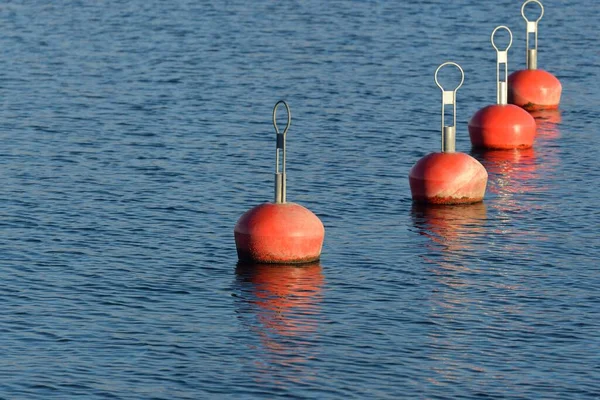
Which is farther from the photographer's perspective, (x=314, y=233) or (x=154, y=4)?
(x=154, y=4)

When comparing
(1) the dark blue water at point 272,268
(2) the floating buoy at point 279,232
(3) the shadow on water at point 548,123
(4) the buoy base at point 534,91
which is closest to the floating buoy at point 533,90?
(4) the buoy base at point 534,91

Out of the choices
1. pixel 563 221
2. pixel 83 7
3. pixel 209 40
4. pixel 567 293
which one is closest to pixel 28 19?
pixel 83 7

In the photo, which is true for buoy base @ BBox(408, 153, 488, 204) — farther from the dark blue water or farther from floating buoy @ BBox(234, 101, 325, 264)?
floating buoy @ BBox(234, 101, 325, 264)

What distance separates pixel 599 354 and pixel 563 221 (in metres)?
9.60

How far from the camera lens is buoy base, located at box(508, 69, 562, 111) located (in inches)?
1887

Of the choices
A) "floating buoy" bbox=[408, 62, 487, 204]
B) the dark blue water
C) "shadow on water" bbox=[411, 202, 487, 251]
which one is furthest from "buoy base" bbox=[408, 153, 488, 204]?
the dark blue water

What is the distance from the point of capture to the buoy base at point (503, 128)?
40.4m

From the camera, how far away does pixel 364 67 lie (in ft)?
188

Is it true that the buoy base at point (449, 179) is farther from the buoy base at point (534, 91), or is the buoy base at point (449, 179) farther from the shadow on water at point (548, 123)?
the buoy base at point (534, 91)

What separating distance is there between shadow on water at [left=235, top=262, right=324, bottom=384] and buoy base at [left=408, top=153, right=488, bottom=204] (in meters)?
5.55

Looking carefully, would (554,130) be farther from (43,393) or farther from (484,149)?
(43,393)

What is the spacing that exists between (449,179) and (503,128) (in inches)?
303

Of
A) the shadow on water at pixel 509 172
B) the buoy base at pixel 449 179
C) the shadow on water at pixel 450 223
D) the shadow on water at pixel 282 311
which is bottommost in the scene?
the shadow on water at pixel 282 311

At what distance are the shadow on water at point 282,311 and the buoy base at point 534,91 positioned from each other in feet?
69.1
